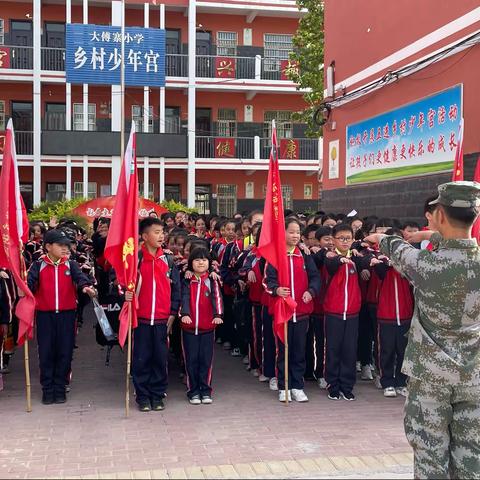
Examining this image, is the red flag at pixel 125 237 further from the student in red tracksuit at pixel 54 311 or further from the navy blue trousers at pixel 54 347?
the navy blue trousers at pixel 54 347

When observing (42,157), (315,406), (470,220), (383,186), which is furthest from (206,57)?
(470,220)

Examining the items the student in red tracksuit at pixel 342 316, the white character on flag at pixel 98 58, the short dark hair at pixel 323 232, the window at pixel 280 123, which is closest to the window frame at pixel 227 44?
the window at pixel 280 123

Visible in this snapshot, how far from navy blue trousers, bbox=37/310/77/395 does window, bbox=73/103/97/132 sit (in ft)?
56.6

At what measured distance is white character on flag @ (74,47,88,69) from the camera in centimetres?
2016

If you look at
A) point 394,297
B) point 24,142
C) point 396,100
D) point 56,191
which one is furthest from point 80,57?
point 394,297

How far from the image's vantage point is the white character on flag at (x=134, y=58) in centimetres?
2041

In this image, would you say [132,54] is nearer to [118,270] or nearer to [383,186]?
[383,186]

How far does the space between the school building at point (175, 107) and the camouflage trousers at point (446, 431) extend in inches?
735

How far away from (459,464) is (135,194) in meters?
3.47

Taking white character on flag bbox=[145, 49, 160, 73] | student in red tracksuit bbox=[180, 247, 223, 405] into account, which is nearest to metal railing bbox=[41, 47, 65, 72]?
white character on flag bbox=[145, 49, 160, 73]

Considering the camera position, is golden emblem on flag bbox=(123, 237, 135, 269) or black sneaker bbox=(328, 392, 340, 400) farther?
black sneaker bbox=(328, 392, 340, 400)

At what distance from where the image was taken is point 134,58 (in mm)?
20500

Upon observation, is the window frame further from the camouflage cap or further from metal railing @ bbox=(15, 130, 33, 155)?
the camouflage cap

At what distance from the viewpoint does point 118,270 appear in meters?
5.41
